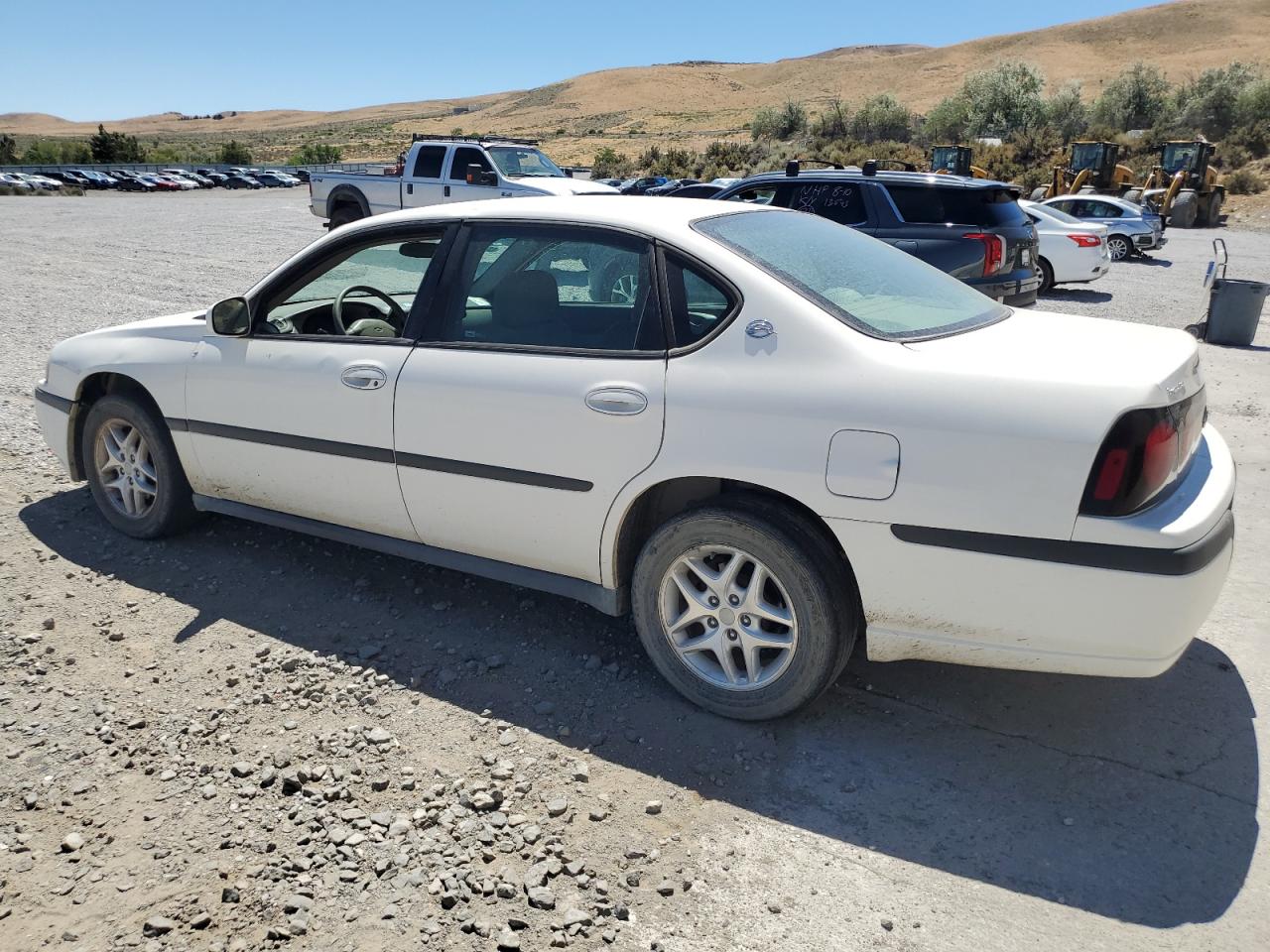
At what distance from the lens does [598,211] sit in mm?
3721

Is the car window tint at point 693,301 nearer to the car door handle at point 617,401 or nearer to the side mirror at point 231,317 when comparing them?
the car door handle at point 617,401

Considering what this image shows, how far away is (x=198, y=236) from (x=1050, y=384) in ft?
74.2

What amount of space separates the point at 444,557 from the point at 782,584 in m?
1.44

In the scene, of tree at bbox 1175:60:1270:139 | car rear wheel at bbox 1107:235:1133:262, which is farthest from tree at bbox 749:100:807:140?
car rear wheel at bbox 1107:235:1133:262

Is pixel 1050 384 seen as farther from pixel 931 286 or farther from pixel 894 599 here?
pixel 931 286

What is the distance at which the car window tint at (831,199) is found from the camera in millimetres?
10305

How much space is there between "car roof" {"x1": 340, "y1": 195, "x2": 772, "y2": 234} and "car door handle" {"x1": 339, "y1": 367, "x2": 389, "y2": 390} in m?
0.63

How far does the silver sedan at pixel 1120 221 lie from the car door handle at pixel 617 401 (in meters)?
20.2

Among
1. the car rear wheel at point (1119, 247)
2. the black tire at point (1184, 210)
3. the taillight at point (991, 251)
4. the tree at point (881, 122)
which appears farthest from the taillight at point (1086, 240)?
the tree at point (881, 122)

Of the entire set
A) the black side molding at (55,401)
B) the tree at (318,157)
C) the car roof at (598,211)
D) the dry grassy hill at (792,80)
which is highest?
the dry grassy hill at (792,80)

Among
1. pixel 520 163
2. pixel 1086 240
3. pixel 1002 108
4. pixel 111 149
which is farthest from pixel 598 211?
pixel 111 149

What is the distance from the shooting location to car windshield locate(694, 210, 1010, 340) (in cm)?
332

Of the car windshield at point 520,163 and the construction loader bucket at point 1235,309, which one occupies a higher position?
the car windshield at point 520,163

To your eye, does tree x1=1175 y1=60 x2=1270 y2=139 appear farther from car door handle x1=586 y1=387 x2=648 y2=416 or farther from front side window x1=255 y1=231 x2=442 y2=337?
car door handle x1=586 y1=387 x2=648 y2=416
